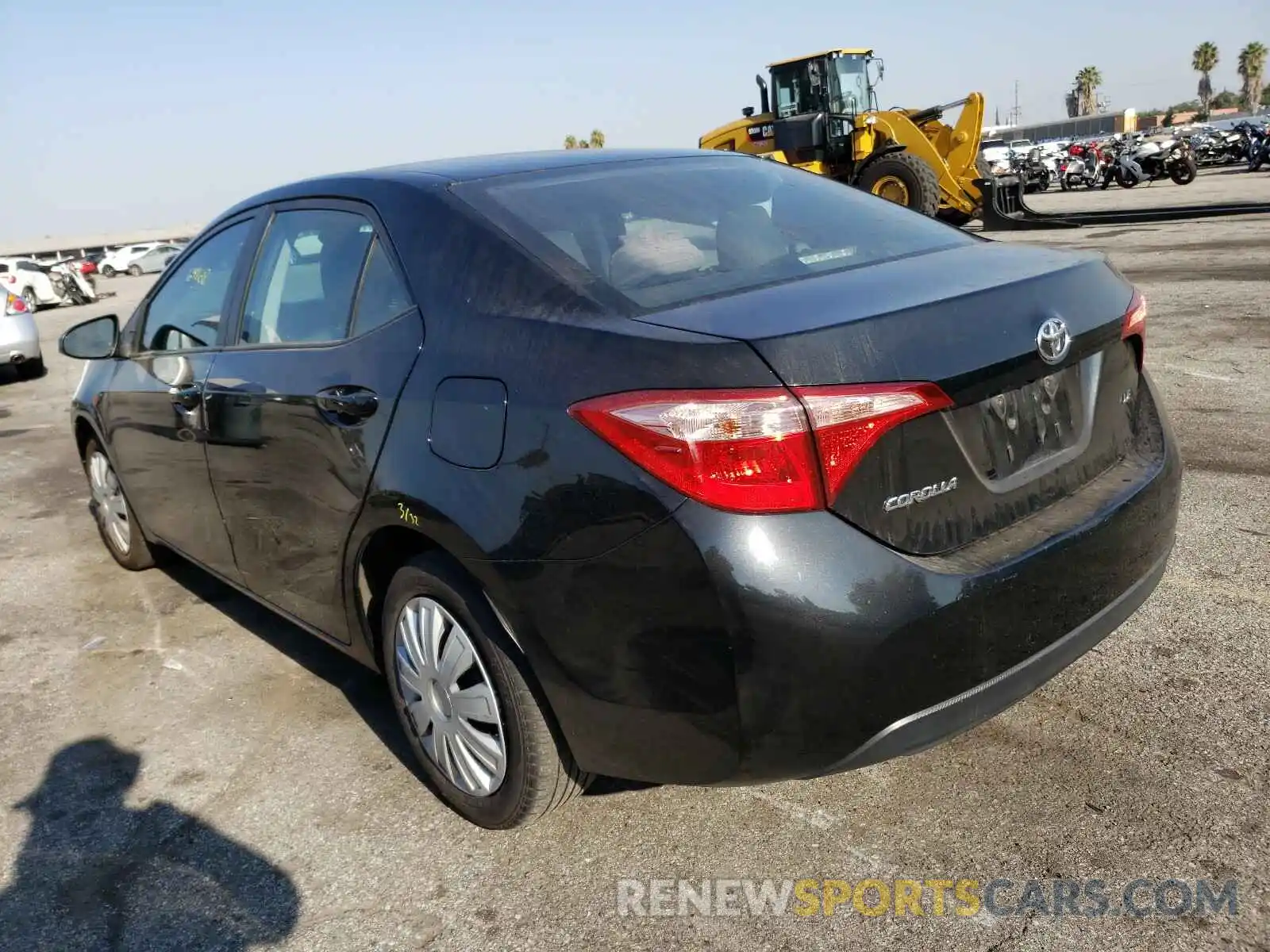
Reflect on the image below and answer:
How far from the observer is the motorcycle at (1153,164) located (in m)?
26.6

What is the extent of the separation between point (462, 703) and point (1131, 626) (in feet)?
7.20

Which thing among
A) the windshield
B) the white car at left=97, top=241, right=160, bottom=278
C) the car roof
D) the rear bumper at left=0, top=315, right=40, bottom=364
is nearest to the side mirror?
the car roof

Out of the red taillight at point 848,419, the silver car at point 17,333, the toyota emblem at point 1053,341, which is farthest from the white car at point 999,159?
the red taillight at point 848,419

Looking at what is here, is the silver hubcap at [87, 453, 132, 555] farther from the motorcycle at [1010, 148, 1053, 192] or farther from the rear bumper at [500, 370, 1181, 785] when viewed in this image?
the motorcycle at [1010, 148, 1053, 192]

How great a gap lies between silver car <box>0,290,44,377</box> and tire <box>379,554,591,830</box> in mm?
10966

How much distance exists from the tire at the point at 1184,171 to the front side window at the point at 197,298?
27638mm

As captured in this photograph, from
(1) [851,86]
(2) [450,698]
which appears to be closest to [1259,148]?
(1) [851,86]

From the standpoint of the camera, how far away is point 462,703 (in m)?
2.62

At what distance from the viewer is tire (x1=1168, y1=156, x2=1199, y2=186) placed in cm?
2633

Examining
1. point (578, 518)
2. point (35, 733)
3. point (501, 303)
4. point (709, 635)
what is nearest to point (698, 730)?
point (709, 635)

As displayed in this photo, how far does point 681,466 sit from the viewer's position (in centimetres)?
201

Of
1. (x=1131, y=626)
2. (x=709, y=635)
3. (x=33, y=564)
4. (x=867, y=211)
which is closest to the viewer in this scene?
(x=709, y=635)

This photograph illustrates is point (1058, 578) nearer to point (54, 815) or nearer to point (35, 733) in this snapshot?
point (54, 815)

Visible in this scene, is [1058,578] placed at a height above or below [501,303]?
below
